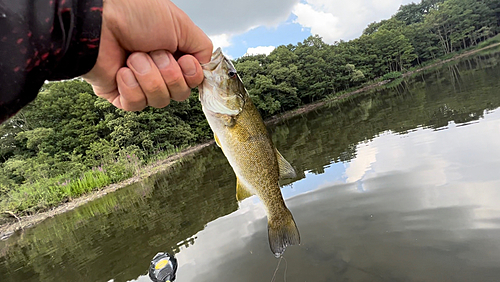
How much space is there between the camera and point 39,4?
933mm

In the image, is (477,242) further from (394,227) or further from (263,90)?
(263,90)

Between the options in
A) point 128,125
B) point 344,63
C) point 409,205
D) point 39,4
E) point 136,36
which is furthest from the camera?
point 344,63

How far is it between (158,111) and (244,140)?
31.2m

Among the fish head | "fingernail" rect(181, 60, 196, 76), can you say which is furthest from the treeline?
"fingernail" rect(181, 60, 196, 76)

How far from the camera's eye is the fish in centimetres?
193

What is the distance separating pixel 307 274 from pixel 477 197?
11.1 ft

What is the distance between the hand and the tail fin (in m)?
1.49

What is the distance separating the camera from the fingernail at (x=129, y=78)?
148cm

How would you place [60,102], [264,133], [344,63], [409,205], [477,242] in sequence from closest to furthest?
[264,133]
[477,242]
[409,205]
[60,102]
[344,63]

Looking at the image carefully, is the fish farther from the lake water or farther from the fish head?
the lake water

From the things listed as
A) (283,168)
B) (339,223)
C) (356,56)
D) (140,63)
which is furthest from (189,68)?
(356,56)

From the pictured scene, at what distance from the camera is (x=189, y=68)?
64.6 inches

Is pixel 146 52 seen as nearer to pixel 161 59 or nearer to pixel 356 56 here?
pixel 161 59

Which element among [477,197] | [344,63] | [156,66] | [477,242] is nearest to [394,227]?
[477,242]
